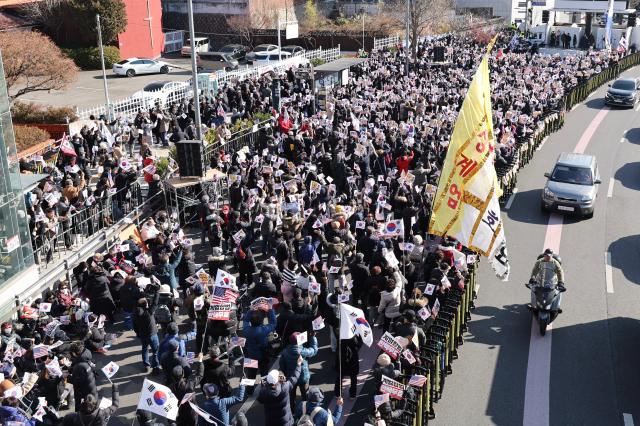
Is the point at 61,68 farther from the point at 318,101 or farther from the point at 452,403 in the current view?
the point at 452,403

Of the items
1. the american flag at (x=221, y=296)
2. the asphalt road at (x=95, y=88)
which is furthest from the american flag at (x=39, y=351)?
the asphalt road at (x=95, y=88)

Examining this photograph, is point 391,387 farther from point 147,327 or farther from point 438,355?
point 147,327

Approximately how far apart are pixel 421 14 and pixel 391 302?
4156 cm

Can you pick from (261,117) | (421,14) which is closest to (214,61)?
(421,14)

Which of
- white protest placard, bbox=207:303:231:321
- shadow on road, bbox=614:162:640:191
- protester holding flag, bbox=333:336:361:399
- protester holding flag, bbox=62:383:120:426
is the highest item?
white protest placard, bbox=207:303:231:321

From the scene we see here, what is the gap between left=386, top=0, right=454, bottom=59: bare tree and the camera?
47438 mm

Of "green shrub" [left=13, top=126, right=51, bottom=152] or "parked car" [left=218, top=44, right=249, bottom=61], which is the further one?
"parked car" [left=218, top=44, right=249, bottom=61]

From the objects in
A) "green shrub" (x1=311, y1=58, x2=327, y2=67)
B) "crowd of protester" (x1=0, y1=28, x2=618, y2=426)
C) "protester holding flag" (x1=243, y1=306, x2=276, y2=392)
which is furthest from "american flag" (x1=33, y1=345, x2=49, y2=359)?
"green shrub" (x1=311, y1=58, x2=327, y2=67)

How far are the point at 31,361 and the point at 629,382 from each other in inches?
386

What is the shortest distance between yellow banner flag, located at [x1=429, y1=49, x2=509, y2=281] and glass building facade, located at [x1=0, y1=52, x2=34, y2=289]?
9268mm

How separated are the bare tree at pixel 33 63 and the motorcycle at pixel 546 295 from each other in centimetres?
2215

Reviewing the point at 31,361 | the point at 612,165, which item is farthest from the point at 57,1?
the point at 31,361

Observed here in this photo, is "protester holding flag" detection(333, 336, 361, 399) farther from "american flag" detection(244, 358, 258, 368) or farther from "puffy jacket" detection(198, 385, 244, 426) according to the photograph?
"puffy jacket" detection(198, 385, 244, 426)

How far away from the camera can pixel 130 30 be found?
1914 inches
